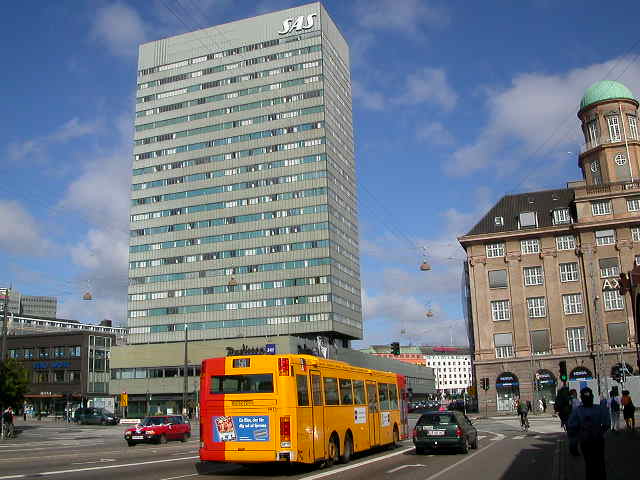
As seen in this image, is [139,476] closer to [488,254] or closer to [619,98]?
[488,254]

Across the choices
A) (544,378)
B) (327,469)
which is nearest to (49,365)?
(544,378)

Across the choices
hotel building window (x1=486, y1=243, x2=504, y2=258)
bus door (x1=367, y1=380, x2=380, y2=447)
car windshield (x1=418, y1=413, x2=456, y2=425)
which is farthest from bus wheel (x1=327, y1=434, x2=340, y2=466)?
hotel building window (x1=486, y1=243, x2=504, y2=258)

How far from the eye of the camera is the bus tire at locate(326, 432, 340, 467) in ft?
59.9

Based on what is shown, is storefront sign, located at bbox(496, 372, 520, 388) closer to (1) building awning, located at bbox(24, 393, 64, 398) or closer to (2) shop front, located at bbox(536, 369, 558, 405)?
(2) shop front, located at bbox(536, 369, 558, 405)

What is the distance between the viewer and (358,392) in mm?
21391

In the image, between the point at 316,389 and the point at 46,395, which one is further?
the point at 46,395

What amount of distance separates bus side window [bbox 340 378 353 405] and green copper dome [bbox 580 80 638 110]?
223 ft

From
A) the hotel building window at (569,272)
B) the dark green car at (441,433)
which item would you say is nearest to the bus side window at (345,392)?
the dark green car at (441,433)

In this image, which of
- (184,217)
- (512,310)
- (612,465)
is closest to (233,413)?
(612,465)

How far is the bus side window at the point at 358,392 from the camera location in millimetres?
21062

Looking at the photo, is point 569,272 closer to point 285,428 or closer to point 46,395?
point 285,428

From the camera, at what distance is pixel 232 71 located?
117m

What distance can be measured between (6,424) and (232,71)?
86802 millimetres

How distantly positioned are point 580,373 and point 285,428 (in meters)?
58.0
